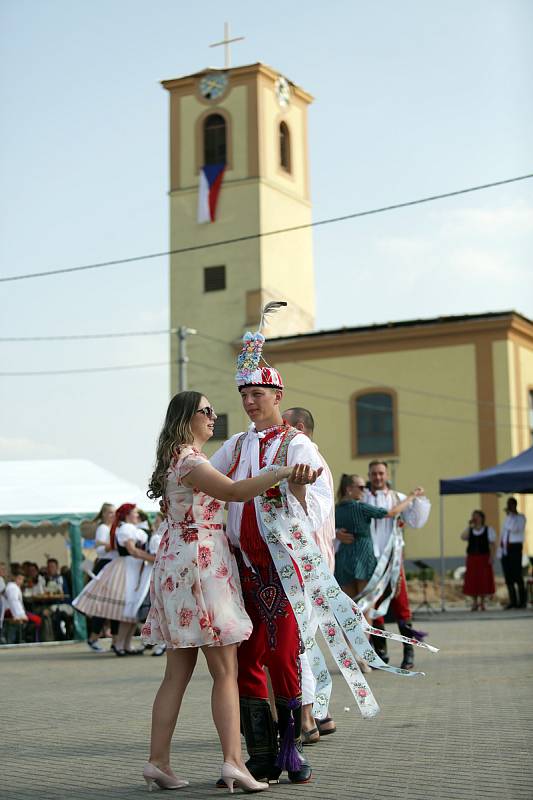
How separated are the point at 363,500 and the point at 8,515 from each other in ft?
27.0

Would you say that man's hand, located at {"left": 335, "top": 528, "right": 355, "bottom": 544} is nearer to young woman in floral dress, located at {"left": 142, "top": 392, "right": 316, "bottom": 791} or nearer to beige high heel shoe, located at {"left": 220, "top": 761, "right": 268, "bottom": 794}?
young woman in floral dress, located at {"left": 142, "top": 392, "right": 316, "bottom": 791}

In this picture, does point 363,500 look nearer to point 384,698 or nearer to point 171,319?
point 384,698

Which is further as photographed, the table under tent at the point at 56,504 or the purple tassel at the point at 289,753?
the table under tent at the point at 56,504

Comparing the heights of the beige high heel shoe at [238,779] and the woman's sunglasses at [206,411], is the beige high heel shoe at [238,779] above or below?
below

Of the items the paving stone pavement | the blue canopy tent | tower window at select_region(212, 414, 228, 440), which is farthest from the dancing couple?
tower window at select_region(212, 414, 228, 440)

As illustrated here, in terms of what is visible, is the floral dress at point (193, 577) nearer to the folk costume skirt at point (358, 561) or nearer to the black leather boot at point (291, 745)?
the black leather boot at point (291, 745)

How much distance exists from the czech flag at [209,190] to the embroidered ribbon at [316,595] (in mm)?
38587

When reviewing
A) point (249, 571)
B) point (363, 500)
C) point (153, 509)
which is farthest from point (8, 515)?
point (249, 571)

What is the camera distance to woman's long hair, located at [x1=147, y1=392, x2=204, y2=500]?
6.16 meters

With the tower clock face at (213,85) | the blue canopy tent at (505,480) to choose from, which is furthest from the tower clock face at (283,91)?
the blue canopy tent at (505,480)

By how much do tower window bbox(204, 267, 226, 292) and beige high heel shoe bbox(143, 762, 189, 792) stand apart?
126 ft

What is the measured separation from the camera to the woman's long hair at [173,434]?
616 cm

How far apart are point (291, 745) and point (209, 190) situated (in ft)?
129

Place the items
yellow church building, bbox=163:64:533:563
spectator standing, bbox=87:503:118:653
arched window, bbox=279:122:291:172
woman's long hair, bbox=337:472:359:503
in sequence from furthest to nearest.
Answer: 1. arched window, bbox=279:122:291:172
2. yellow church building, bbox=163:64:533:563
3. spectator standing, bbox=87:503:118:653
4. woman's long hair, bbox=337:472:359:503
